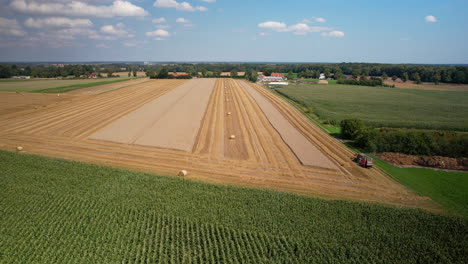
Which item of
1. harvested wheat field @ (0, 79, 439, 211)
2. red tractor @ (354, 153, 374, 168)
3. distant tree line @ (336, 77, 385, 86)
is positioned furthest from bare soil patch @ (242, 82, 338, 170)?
distant tree line @ (336, 77, 385, 86)

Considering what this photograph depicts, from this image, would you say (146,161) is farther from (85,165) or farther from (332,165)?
(332,165)

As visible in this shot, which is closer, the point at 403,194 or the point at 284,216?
the point at 284,216

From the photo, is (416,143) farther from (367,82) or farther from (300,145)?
(367,82)

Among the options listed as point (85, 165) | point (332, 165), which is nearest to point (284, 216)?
point (332, 165)

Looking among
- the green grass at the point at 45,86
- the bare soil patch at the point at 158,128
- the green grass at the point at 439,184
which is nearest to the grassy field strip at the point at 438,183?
the green grass at the point at 439,184

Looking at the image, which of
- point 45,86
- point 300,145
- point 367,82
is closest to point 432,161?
point 300,145

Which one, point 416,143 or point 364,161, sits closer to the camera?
point 364,161
